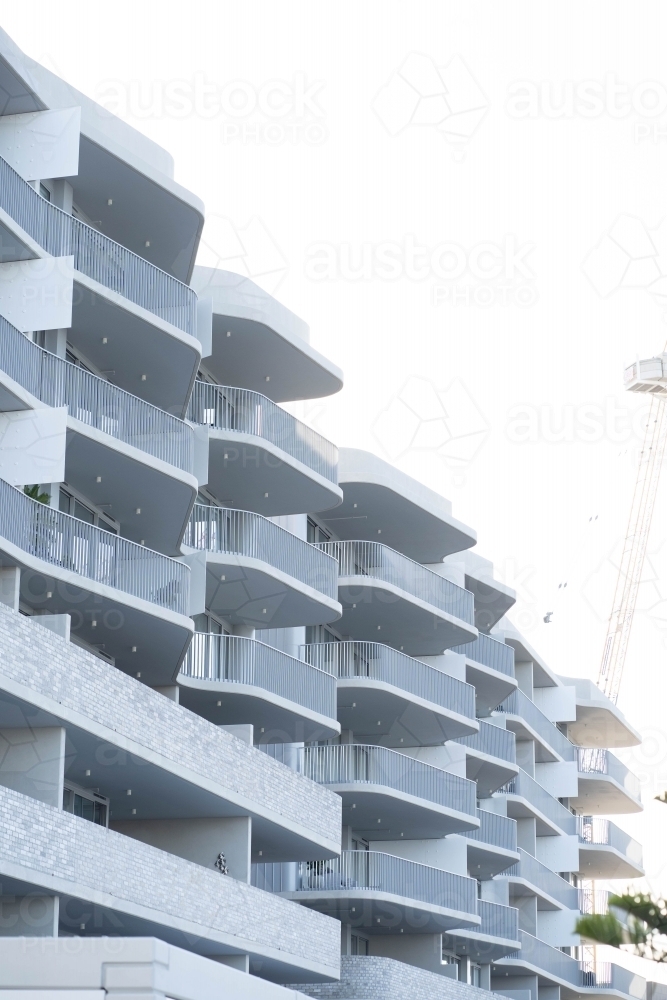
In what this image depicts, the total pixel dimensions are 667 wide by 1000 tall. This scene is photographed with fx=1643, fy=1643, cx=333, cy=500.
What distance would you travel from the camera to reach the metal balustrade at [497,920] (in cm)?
4775

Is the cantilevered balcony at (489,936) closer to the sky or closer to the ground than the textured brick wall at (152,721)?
closer to the sky

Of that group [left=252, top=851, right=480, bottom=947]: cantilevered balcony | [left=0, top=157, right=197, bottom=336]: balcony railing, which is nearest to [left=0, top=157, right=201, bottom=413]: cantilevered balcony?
[left=0, top=157, right=197, bottom=336]: balcony railing

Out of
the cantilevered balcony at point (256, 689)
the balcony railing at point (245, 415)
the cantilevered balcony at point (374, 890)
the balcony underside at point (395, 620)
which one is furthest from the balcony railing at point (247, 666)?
the balcony underside at point (395, 620)

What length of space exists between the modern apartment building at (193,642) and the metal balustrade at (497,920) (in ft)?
0.62

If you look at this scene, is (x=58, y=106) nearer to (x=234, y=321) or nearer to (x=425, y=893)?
(x=234, y=321)

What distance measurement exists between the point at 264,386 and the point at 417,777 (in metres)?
11.1

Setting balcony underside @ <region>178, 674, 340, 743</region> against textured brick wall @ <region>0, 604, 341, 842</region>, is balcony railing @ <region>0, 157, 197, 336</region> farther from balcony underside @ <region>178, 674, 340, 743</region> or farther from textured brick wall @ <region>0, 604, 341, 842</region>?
textured brick wall @ <region>0, 604, 341, 842</region>

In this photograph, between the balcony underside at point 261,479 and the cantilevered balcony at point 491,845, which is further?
the cantilevered balcony at point 491,845

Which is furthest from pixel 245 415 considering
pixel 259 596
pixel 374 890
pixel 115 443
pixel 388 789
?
pixel 374 890

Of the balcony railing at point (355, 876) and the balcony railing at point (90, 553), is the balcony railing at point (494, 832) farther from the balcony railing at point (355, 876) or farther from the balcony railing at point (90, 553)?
the balcony railing at point (90, 553)

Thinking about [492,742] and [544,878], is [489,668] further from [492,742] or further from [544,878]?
[544,878]

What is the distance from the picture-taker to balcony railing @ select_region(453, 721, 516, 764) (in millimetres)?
50031

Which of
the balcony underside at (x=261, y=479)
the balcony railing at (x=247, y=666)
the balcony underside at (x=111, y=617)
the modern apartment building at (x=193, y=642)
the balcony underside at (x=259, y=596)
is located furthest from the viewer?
the balcony underside at (x=261, y=479)

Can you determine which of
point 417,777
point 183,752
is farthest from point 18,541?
point 417,777
